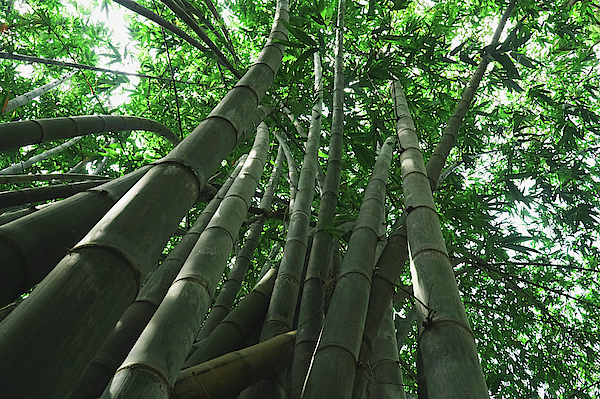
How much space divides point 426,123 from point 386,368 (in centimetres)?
247

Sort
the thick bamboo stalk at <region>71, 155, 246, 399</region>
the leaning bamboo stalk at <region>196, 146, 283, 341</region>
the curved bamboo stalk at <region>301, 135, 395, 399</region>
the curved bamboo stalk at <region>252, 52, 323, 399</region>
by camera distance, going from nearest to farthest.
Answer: the curved bamboo stalk at <region>301, 135, 395, 399</region> → the thick bamboo stalk at <region>71, 155, 246, 399</region> → the curved bamboo stalk at <region>252, 52, 323, 399</region> → the leaning bamboo stalk at <region>196, 146, 283, 341</region>

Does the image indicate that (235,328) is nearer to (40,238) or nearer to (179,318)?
(179,318)

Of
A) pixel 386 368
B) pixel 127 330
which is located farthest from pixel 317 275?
pixel 127 330

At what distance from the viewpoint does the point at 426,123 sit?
11.6 ft

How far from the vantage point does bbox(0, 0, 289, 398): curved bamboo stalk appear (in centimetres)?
66

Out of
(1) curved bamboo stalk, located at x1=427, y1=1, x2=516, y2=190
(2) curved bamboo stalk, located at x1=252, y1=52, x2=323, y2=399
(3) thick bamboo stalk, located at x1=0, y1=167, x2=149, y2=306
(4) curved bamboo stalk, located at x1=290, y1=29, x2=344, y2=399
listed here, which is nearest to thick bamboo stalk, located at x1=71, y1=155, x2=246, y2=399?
(3) thick bamboo stalk, located at x1=0, y1=167, x2=149, y2=306

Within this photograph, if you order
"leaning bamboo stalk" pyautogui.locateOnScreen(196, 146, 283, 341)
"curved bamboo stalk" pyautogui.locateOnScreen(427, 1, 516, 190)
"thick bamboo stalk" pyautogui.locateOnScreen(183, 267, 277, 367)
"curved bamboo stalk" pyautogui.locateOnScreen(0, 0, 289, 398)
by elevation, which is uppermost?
"curved bamboo stalk" pyautogui.locateOnScreen(427, 1, 516, 190)

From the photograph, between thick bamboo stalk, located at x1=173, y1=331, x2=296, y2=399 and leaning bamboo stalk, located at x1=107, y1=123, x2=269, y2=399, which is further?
thick bamboo stalk, located at x1=173, y1=331, x2=296, y2=399

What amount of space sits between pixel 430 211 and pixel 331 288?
1.78ft

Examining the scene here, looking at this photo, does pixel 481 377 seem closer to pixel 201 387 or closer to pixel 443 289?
pixel 443 289

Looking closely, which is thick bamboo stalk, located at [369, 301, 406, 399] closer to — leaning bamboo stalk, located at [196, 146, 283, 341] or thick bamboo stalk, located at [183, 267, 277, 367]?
thick bamboo stalk, located at [183, 267, 277, 367]

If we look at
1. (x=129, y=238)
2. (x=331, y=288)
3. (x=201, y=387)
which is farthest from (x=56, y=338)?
(x=331, y=288)

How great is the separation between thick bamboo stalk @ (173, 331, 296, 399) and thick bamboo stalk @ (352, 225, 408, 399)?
0.98ft

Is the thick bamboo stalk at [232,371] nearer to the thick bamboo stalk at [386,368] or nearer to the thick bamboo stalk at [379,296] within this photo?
the thick bamboo stalk at [379,296]
